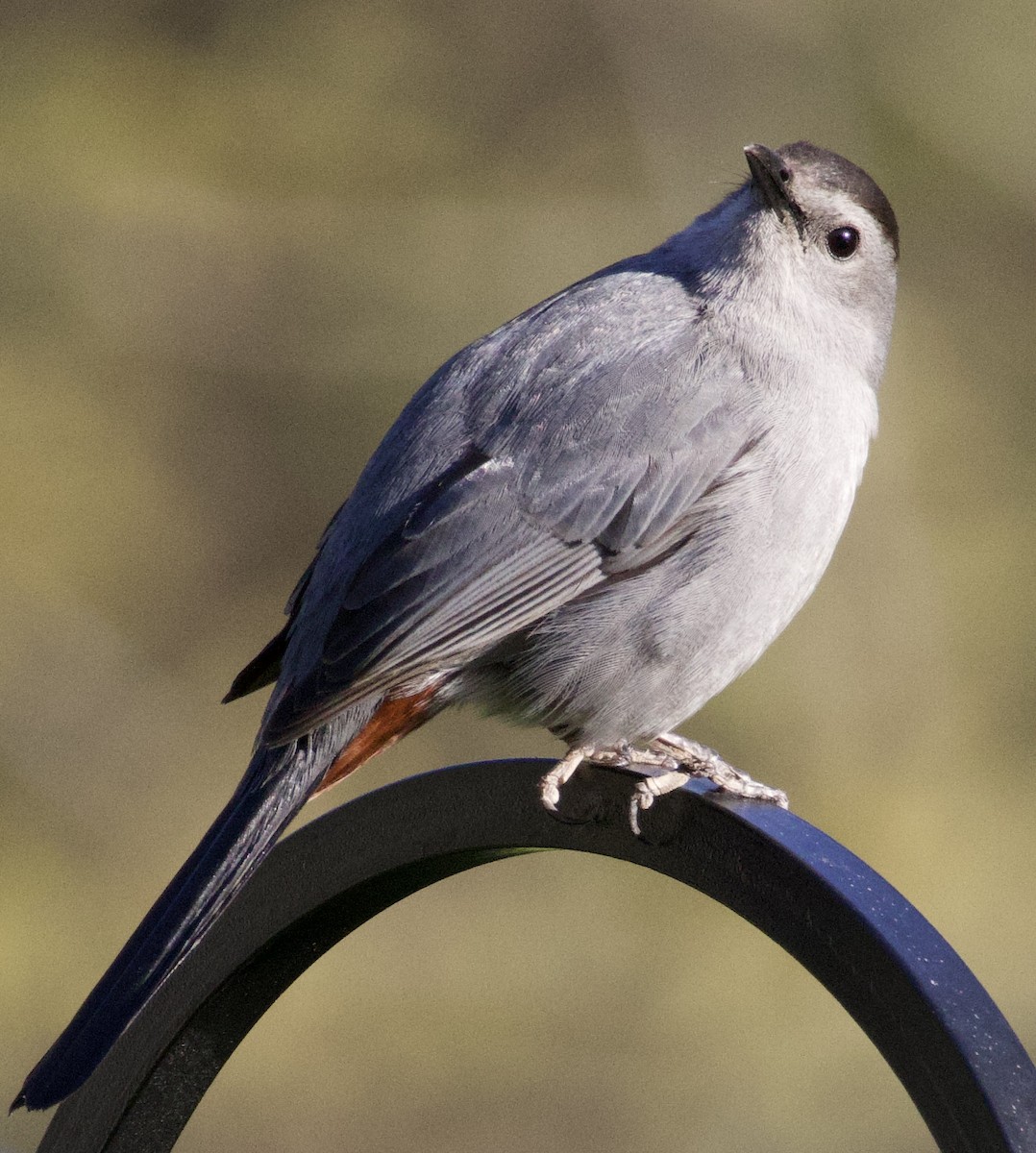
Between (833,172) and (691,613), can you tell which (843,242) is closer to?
(833,172)

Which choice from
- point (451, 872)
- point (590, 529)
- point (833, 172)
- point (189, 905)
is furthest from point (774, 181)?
point (189, 905)

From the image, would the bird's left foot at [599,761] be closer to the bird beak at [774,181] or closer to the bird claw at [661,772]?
the bird claw at [661,772]

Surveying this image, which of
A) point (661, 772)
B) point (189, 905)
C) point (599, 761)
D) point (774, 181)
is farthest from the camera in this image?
point (774, 181)

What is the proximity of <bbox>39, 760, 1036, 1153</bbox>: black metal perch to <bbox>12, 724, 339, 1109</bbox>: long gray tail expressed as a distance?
0.13 feet

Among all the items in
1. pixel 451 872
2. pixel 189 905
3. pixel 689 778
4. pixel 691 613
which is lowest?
pixel 189 905

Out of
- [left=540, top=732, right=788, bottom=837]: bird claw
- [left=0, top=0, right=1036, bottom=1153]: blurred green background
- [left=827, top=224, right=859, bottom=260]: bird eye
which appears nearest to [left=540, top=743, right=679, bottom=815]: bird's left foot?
[left=540, top=732, right=788, bottom=837]: bird claw

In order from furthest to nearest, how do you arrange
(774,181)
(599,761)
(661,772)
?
(774,181) → (599,761) → (661,772)

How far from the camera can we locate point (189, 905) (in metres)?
2.03

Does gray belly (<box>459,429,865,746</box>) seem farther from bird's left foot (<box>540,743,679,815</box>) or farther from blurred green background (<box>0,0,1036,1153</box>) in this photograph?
blurred green background (<box>0,0,1036,1153</box>)

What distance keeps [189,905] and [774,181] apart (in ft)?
4.88

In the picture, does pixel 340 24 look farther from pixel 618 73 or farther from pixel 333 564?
pixel 333 564

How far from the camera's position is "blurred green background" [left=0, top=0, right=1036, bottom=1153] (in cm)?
554

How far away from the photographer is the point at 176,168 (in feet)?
18.9

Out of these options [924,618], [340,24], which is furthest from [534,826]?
[340,24]
